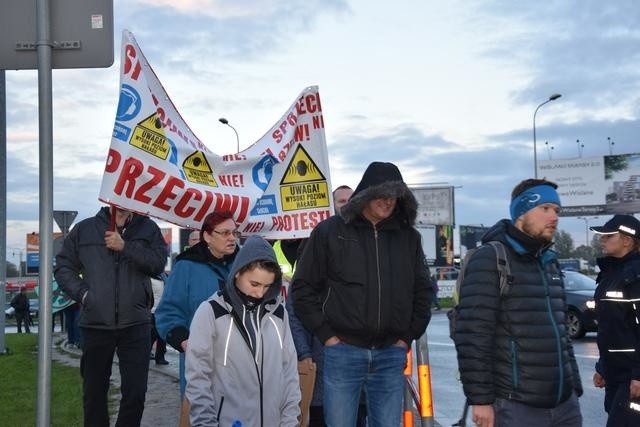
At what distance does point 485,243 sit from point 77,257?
303cm

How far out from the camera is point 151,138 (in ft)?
19.1

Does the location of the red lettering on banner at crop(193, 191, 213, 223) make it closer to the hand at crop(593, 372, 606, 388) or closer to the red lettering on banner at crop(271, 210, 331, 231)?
the red lettering on banner at crop(271, 210, 331, 231)

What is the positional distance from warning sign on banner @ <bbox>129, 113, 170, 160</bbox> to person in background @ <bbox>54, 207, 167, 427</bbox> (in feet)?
1.74

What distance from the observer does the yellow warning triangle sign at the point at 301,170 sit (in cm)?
711

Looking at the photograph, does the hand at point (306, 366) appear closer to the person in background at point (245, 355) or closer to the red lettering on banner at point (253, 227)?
the person in background at point (245, 355)

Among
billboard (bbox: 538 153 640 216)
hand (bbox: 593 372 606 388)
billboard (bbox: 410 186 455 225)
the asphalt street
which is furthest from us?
billboard (bbox: 410 186 455 225)

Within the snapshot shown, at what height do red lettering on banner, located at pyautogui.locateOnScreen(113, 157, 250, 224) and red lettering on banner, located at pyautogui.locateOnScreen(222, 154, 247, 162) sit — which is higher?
red lettering on banner, located at pyautogui.locateOnScreen(222, 154, 247, 162)

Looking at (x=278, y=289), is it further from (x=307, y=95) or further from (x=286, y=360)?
(x=307, y=95)

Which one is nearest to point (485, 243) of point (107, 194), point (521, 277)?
point (521, 277)

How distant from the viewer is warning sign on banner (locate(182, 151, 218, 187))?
627 cm

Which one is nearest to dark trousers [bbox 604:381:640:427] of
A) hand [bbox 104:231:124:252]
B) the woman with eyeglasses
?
the woman with eyeglasses

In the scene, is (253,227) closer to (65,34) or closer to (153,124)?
(153,124)

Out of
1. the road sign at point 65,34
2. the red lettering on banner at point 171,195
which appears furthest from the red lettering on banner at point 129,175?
the road sign at point 65,34

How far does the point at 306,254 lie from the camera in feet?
16.5
